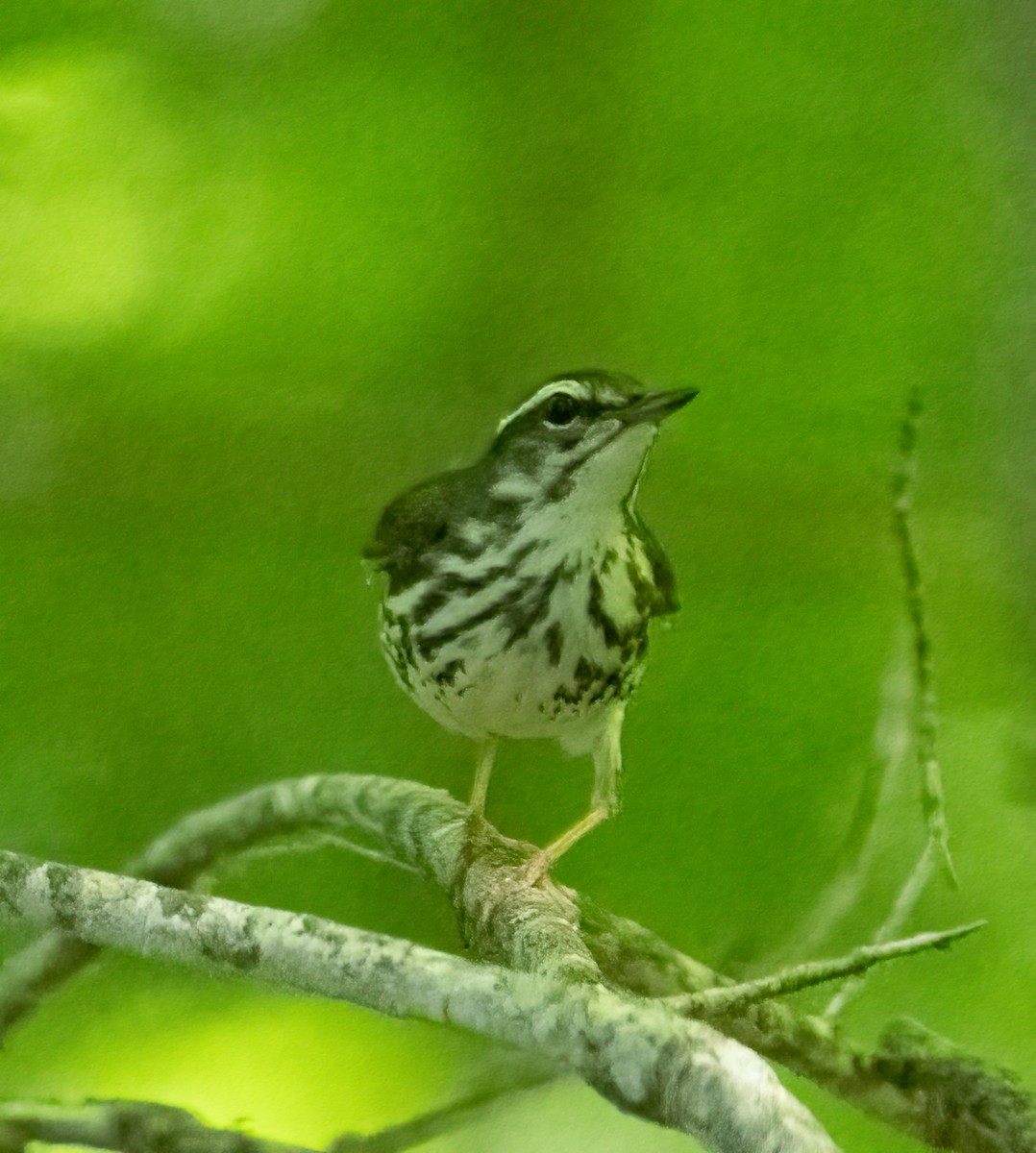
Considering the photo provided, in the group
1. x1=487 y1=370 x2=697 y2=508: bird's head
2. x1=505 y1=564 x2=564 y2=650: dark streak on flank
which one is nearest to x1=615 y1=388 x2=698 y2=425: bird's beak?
x1=487 y1=370 x2=697 y2=508: bird's head

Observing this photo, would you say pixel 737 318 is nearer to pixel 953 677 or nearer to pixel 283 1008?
pixel 953 677

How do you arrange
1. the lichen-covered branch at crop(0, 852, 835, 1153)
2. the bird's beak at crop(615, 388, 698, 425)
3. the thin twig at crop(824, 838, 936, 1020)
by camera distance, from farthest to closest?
the thin twig at crop(824, 838, 936, 1020) < the bird's beak at crop(615, 388, 698, 425) < the lichen-covered branch at crop(0, 852, 835, 1153)

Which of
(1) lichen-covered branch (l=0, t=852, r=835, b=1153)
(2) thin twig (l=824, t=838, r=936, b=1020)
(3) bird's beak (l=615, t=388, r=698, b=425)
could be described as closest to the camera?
(1) lichen-covered branch (l=0, t=852, r=835, b=1153)

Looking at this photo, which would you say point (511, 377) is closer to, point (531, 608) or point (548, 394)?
point (548, 394)

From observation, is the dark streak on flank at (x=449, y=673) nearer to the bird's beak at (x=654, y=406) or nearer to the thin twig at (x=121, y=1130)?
the bird's beak at (x=654, y=406)

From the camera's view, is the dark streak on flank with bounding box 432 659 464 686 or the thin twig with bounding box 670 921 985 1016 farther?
the dark streak on flank with bounding box 432 659 464 686

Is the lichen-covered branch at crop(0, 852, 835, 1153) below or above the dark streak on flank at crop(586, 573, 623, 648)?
below

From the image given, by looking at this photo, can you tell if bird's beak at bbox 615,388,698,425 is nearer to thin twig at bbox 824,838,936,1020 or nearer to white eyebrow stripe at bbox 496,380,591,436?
white eyebrow stripe at bbox 496,380,591,436

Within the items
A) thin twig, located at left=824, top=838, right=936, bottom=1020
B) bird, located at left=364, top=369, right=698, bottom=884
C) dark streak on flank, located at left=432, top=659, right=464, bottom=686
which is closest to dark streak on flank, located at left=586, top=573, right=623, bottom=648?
bird, located at left=364, top=369, right=698, bottom=884

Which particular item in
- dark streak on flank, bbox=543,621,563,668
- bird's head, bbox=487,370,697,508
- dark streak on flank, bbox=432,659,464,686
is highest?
bird's head, bbox=487,370,697,508
